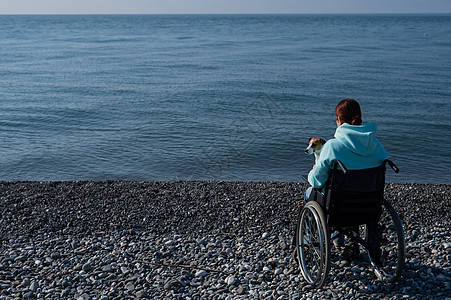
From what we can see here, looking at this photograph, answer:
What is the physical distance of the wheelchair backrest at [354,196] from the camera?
473 cm

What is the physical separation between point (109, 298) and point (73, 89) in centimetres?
2267

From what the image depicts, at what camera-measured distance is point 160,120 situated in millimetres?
18969

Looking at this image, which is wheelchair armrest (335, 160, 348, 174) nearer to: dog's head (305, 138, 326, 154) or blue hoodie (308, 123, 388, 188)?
blue hoodie (308, 123, 388, 188)

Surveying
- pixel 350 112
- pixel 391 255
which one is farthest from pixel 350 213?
pixel 391 255

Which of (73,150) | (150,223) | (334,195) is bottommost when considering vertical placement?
(73,150)

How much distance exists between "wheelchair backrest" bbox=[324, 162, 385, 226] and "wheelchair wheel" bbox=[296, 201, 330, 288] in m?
0.18

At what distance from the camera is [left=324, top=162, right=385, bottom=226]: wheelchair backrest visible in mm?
4730

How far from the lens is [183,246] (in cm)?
649

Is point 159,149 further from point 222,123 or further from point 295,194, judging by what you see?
point 295,194

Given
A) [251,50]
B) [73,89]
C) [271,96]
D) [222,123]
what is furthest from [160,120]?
[251,50]

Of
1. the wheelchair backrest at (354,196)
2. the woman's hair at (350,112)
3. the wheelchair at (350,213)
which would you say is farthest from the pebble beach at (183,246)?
the woman's hair at (350,112)

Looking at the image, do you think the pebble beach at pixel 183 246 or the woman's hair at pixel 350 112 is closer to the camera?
the woman's hair at pixel 350 112

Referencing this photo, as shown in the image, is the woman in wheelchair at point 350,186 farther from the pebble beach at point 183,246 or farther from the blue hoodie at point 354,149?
the pebble beach at point 183,246

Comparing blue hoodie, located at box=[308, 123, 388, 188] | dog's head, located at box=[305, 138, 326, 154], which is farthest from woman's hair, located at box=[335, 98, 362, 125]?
dog's head, located at box=[305, 138, 326, 154]
